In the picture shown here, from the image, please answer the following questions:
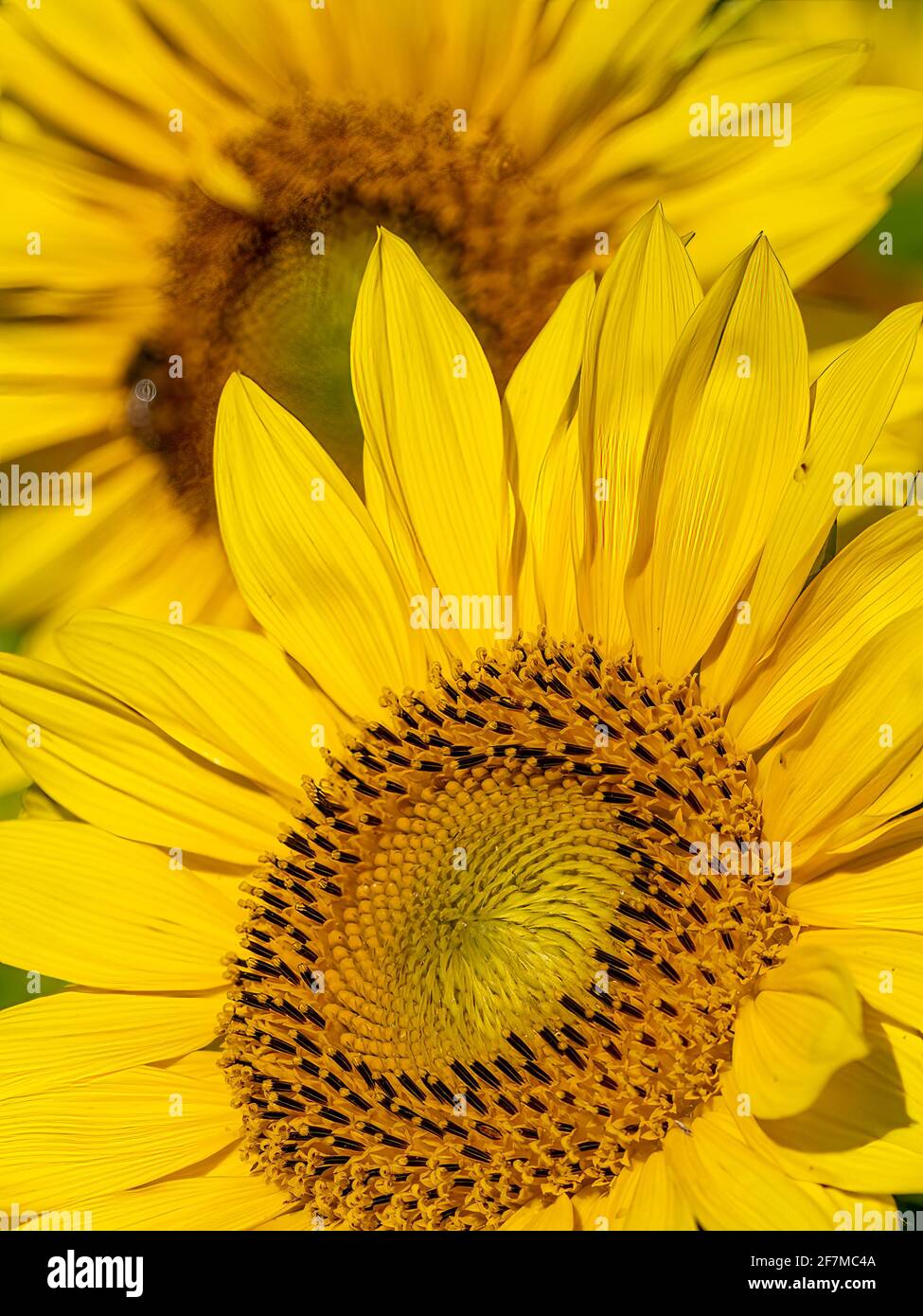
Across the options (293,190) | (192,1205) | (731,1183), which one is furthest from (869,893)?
(293,190)

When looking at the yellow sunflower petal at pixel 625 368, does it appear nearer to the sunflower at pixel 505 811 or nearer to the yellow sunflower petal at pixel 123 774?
the sunflower at pixel 505 811

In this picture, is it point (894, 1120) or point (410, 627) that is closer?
point (894, 1120)

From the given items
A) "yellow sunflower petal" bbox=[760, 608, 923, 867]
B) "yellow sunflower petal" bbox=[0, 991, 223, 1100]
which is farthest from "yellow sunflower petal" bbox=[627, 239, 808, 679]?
"yellow sunflower petal" bbox=[0, 991, 223, 1100]

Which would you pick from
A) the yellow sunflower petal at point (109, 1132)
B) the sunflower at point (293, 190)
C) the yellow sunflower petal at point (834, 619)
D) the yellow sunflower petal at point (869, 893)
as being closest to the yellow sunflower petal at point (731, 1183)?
the yellow sunflower petal at point (869, 893)

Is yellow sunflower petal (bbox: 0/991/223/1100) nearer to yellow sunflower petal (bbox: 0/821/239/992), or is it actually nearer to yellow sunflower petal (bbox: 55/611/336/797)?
yellow sunflower petal (bbox: 0/821/239/992)

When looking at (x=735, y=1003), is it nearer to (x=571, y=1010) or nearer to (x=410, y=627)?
(x=571, y=1010)

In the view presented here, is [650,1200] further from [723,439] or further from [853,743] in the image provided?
[723,439]
